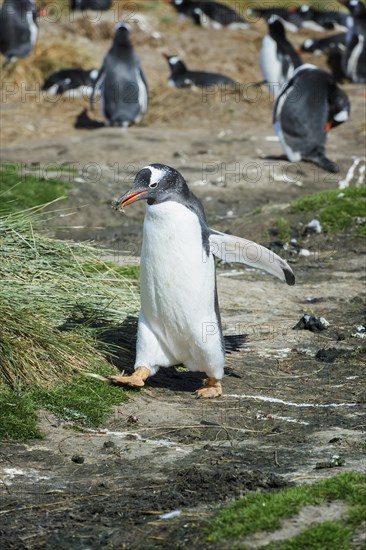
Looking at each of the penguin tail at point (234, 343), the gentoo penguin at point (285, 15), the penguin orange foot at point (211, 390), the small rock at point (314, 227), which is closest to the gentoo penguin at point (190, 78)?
the gentoo penguin at point (285, 15)

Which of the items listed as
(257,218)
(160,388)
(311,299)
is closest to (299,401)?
(160,388)

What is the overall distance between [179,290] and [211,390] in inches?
23.2

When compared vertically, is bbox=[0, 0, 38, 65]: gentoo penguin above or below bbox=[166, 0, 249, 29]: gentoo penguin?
above

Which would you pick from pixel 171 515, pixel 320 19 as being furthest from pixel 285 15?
pixel 171 515

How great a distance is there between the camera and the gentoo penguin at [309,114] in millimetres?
14102

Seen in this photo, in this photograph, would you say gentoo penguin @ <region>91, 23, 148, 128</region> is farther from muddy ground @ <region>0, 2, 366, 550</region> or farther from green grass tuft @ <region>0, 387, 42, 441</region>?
green grass tuft @ <region>0, 387, 42, 441</region>

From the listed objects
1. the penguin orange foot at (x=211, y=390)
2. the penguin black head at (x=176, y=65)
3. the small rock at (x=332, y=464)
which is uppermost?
the small rock at (x=332, y=464)

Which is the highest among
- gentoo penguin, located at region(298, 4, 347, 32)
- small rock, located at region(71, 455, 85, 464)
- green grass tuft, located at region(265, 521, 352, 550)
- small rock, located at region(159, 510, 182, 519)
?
green grass tuft, located at region(265, 521, 352, 550)

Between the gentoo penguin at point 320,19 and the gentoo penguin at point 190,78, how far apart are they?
25.6 ft

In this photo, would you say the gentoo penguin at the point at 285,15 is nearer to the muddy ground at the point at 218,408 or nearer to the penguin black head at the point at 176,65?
the penguin black head at the point at 176,65

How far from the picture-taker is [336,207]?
35.2ft

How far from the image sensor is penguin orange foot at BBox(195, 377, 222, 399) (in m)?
6.14

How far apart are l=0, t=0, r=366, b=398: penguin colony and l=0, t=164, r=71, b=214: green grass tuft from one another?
3.43 m

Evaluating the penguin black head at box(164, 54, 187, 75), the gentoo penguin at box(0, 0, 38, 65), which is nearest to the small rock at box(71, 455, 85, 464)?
the penguin black head at box(164, 54, 187, 75)
